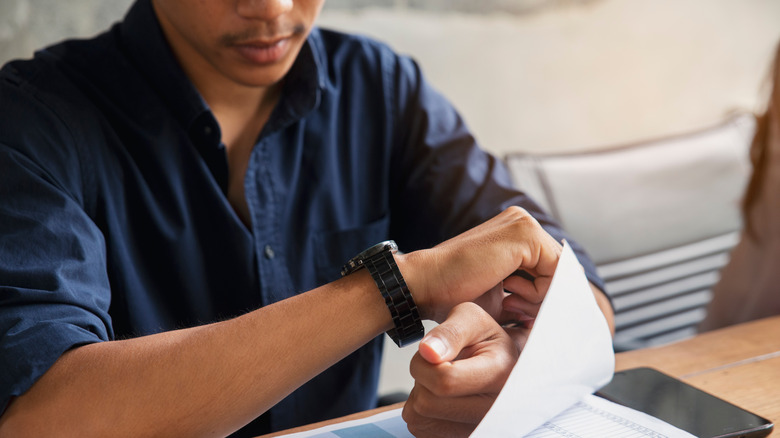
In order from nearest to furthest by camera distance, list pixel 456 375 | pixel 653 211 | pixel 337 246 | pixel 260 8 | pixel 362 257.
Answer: pixel 456 375
pixel 362 257
pixel 260 8
pixel 337 246
pixel 653 211

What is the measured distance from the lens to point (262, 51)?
99 centimetres

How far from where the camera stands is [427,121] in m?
1.24

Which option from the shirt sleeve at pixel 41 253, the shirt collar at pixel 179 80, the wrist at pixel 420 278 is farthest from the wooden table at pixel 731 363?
the shirt collar at pixel 179 80

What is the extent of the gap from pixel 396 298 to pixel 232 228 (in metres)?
0.38

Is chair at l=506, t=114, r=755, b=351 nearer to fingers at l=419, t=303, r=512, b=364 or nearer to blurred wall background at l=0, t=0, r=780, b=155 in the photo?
blurred wall background at l=0, t=0, r=780, b=155

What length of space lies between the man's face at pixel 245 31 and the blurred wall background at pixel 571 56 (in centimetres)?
56

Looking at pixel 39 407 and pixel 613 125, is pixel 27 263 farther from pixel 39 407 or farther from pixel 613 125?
pixel 613 125

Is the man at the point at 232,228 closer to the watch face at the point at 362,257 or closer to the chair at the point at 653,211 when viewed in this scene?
the watch face at the point at 362,257

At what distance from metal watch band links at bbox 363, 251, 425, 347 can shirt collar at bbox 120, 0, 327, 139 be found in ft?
1.31

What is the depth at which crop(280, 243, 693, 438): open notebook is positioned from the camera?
0.68m

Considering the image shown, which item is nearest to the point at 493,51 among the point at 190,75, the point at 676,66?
the point at 676,66

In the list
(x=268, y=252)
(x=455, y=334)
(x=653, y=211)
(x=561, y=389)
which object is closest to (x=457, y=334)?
(x=455, y=334)

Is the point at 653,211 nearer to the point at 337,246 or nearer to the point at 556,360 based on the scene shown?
the point at 337,246

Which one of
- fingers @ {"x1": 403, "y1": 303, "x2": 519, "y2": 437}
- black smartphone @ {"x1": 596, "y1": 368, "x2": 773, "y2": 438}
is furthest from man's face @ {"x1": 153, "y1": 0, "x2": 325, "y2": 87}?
black smartphone @ {"x1": 596, "y1": 368, "x2": 773, "y2": 438}
